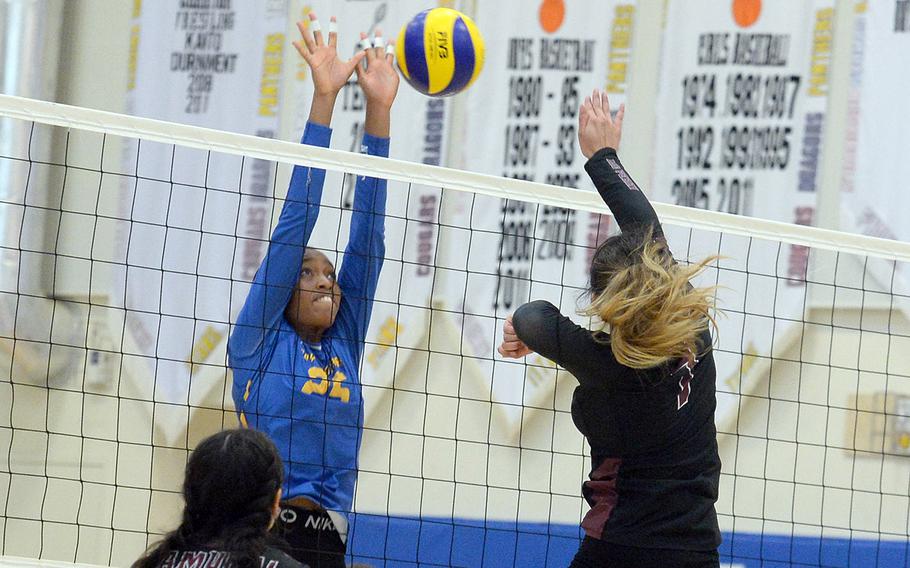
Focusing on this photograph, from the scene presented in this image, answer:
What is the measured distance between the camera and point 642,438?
2.57 meters

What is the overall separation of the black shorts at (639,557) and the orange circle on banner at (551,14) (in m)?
4.99

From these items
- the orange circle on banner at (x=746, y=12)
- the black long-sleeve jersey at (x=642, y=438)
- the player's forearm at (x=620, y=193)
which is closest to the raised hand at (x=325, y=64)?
the player's forearm at (x=620, y=193)

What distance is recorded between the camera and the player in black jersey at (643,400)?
2.48 metres

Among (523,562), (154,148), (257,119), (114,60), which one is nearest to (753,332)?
(523,562)

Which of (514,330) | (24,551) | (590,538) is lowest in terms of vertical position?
(24,551)

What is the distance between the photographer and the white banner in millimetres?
6582

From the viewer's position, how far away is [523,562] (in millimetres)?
6695

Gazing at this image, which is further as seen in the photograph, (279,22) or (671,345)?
(279,22)

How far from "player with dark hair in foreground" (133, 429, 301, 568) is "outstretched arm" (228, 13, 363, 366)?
1396 mm

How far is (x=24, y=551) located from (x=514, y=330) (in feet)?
20.1

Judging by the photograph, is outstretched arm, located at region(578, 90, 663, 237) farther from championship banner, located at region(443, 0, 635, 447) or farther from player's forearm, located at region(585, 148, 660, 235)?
championship banner, located at region(443, 0, 635, 447)

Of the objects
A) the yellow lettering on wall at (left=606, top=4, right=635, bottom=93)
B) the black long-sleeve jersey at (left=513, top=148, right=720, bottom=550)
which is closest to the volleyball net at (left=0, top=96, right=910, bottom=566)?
the yellow lettering on wall at (left=606, top=4, right=635, bottom=93)

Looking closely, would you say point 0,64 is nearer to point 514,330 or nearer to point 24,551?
point 24,551

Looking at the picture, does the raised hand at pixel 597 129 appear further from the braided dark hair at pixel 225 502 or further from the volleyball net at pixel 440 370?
the volleyball net at pixel 440 370
